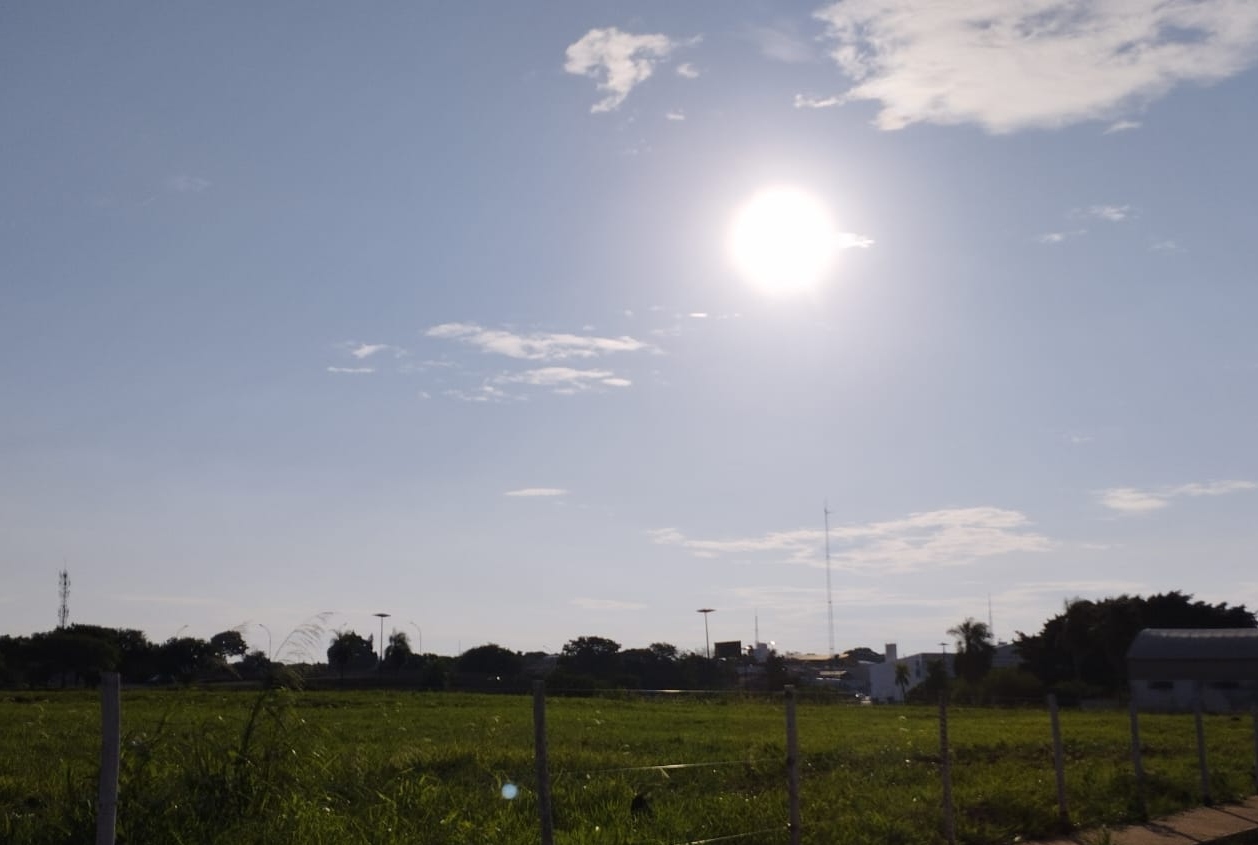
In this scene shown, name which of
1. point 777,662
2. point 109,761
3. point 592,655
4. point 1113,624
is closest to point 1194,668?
point 1113,624

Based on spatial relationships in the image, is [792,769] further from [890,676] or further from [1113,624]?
[890,676]

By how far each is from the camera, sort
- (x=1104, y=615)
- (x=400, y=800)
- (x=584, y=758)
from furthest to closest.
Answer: (x=1104, y=615) < (x=584, y=758) < (x=400, y=800)

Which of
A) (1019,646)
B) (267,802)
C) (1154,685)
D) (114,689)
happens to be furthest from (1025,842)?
(1019,646)

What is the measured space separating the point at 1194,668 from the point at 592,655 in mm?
52856

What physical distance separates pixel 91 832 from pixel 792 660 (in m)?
124

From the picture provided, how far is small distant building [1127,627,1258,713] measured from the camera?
6544 centimetres

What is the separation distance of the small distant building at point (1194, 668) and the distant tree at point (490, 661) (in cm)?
4805

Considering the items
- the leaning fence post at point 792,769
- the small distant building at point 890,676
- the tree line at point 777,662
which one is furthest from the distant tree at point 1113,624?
the leaning fence post at point 792,769

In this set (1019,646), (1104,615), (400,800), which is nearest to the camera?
(400,800)

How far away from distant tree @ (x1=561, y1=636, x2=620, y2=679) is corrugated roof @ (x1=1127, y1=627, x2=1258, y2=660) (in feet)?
144

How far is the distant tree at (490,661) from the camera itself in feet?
324

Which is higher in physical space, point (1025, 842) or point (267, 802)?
point (267, 802)

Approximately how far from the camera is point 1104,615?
7981 cm

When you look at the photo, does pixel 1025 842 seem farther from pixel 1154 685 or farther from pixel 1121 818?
pixel 1154 685
